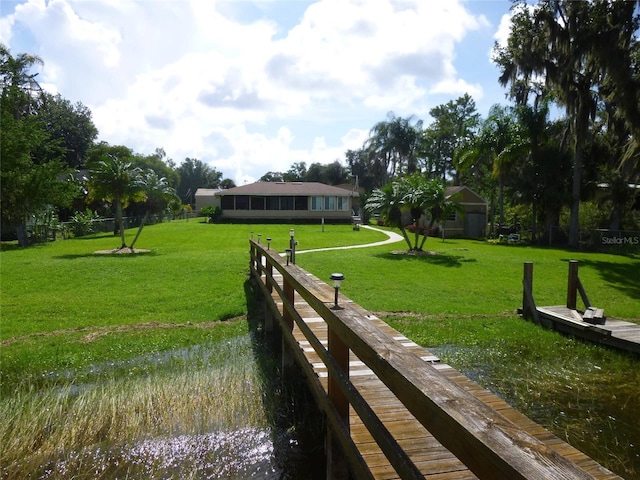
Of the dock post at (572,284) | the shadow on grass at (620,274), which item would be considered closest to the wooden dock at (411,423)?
the dock post at (572,284)

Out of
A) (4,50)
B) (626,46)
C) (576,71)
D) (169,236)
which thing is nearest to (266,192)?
(169,236)

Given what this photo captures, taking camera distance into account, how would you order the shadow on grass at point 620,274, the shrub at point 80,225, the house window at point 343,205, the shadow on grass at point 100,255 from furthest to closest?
the house window at point 343,205 < the shrub at point 80,225 < the shadow on grass at point 100,255 < the shadow on grass at point 620,274

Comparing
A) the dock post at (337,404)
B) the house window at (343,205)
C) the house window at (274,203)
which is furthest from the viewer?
the house window at (343,205)

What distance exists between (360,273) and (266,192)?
29.6 metres

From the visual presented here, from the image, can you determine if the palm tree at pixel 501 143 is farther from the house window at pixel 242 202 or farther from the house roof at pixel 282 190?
the house window at pixel 242 202

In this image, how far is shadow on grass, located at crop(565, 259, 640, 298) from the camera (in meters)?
14.1

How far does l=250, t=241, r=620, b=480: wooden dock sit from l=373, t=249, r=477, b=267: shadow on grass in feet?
44.8

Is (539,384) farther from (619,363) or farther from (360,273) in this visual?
(360,273)

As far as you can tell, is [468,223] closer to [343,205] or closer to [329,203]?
[343,205]

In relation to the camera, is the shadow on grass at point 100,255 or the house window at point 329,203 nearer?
the shadow on grass at point 100,255

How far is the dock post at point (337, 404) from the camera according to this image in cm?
345

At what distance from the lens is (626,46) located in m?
20.5

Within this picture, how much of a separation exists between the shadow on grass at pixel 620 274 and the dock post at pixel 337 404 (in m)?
12.5

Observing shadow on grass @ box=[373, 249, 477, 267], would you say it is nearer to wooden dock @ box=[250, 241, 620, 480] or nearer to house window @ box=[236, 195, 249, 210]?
wooden dock @ box=[250, 241, 620, 480]
